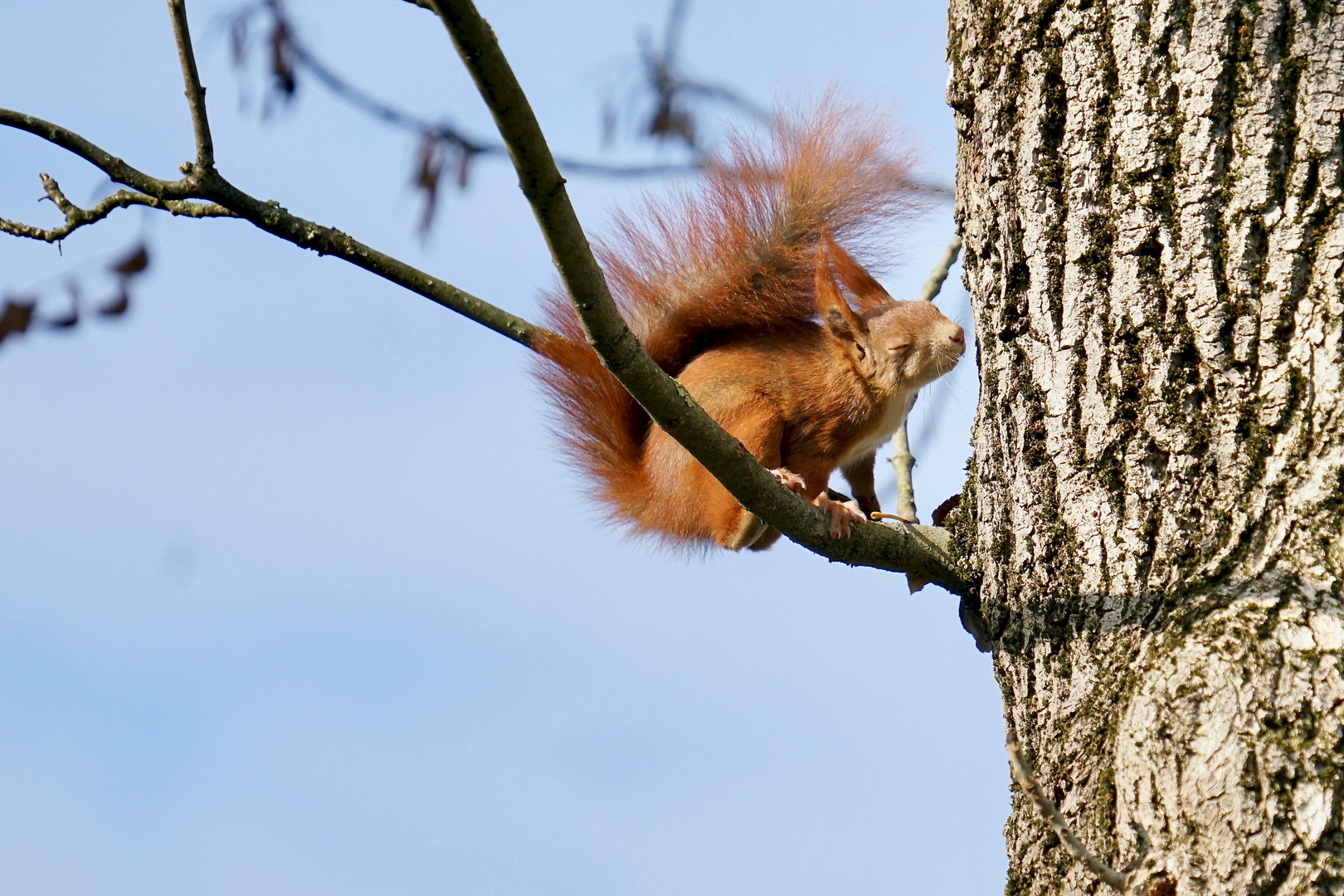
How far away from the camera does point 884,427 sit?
2941 mm

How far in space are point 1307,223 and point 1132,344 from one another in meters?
0.25

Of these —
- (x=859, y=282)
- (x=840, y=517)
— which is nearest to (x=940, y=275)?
(x=859, y=282)

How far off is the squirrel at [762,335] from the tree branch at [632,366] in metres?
0.62

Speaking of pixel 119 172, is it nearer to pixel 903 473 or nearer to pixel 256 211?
pixel 256 211

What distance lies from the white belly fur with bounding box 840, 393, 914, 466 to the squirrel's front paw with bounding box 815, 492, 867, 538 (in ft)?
2.88

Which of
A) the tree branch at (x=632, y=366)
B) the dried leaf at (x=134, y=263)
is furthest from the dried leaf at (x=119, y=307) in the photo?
the tree branch at (x=632, y=366)

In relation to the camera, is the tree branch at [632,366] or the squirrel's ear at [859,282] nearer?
the tree branch at [632,366]

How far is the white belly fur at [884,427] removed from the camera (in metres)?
2.91

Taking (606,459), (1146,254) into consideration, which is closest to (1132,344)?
(1146,254)

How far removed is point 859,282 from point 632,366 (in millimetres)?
1555

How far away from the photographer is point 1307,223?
57.9 inches

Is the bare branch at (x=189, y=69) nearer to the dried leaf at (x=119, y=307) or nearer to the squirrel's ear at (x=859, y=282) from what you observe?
the dried leaf at (x=119, y=307)

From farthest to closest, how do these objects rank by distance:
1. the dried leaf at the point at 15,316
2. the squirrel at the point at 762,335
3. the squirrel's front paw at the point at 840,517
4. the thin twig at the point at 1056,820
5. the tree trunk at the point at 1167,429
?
the squirrel at the point at 762,335, the squirrel's front paw at the point at 840,517, the dried leaf at the point at 15,316, the tree trunk at the point at 1167,429, the thin twig at the point at 1056,820

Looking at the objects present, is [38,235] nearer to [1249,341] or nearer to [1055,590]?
[1055,590]
